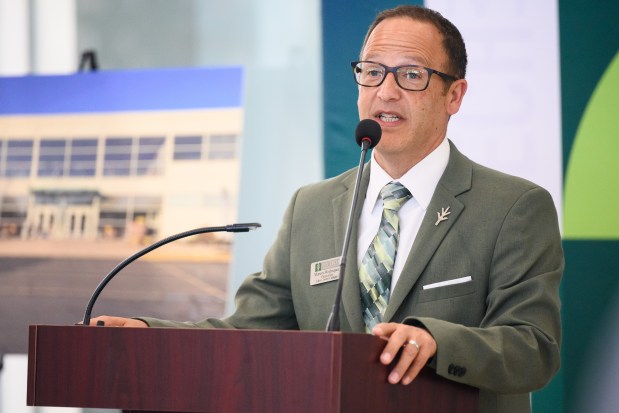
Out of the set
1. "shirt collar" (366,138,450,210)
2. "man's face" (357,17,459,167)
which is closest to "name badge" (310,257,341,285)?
"shirt collar" (366,138,450,210)

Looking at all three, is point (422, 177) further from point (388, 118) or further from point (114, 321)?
point (114, 321)

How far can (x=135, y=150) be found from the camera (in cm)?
424

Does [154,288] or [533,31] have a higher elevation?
[533,31]

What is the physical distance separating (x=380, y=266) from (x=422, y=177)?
0.30 metres

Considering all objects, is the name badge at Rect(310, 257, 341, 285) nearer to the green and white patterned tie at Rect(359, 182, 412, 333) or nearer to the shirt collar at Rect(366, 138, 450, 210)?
the green and white patterned tie at Rect(359, 182, 412, 333)

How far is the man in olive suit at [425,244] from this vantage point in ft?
7.13

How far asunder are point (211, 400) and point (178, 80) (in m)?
2.71

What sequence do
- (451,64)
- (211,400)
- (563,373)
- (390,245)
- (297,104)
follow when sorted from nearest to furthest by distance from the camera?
(211,400) → (390,245) → (451,64) → (563,373) → (297,104)

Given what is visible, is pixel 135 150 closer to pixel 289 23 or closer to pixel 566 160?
pixel 289 23

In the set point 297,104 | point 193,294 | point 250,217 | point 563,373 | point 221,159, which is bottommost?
point 563,373

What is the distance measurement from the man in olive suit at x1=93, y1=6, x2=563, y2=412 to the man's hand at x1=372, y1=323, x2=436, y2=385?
14 centimetres

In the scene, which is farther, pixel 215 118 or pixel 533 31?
pixel 215 118

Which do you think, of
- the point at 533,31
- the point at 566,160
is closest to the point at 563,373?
the point at 566,160

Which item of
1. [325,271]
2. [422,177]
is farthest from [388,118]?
[325,271]
